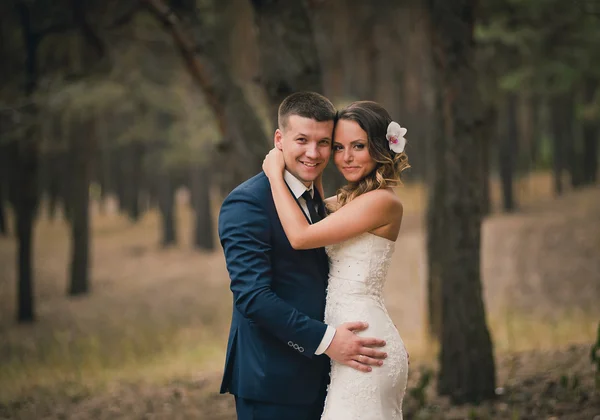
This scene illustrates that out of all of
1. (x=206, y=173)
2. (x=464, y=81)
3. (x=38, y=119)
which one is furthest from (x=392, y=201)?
(x=206, y=173)

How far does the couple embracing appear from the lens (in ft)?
11.0

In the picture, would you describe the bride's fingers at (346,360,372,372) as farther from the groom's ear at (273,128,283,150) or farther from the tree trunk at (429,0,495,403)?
the tree trunk at (429,0,495,403)

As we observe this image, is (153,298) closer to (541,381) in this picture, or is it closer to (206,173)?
(206,173)

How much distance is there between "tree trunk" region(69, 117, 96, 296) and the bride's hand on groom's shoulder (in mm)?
15629

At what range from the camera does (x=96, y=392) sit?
9.11 m

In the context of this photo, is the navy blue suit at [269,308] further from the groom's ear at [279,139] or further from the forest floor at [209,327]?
the forest floor at [209,327]

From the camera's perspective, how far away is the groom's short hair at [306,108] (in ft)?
11.5

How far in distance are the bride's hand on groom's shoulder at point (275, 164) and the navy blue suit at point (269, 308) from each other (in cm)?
5

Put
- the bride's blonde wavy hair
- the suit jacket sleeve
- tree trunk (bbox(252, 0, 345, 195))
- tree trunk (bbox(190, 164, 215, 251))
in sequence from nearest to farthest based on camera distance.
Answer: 1. the suit jacket sleeve
2. the bride's blonde wavy hair
3. tree trunk (bbox(252, 0, 345, 195))
4. tree trunk (bbox(190, 164, 215, 251))

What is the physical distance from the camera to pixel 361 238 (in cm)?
370

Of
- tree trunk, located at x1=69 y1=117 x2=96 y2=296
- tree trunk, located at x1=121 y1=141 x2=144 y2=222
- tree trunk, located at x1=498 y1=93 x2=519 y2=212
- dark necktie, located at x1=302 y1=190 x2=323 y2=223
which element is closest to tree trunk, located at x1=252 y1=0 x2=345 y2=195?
dark necktie, located at x1=302 y1=190 x2=323 y2=223

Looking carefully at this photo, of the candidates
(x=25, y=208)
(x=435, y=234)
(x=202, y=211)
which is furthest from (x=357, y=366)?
(x=202, y=211)

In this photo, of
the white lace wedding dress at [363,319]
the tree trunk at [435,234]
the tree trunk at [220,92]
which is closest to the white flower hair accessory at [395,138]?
the white lace wedding dress at [363,319]

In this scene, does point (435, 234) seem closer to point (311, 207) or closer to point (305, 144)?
point (311, 207)
